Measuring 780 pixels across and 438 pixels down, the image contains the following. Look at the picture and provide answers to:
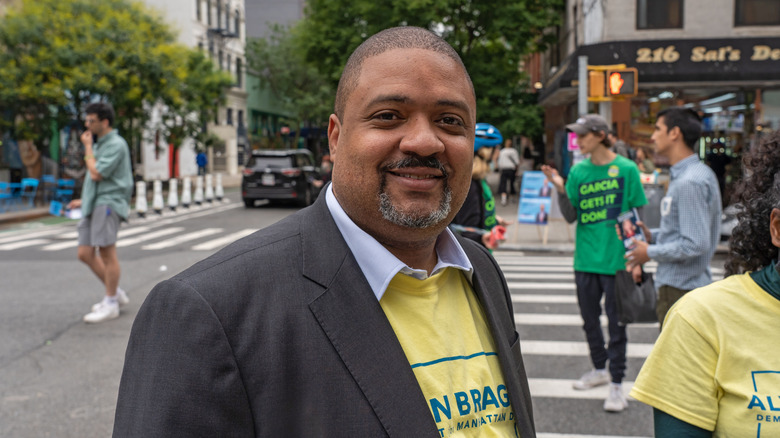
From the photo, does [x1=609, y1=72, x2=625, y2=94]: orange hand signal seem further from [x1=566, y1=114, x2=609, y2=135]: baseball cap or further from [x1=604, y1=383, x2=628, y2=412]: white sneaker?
[x1=604, y1=383, x2=628, y2=412]: white sneaker

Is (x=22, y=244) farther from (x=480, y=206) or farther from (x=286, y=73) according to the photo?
(x=286, y=73)

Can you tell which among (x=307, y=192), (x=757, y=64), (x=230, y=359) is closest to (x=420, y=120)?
(x=230, y=359)

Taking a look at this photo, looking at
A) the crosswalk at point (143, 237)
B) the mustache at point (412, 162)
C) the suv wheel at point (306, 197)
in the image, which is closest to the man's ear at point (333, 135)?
the mustache at point (412, 162)

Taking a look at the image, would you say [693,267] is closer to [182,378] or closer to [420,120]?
[420,120]

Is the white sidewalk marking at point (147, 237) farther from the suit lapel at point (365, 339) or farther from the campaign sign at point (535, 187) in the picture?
the suit lapel at point (365, 339)

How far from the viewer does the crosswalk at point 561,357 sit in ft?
16.4

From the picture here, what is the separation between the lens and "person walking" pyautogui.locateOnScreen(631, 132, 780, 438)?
198 centimetres

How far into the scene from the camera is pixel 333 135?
6.13 feet

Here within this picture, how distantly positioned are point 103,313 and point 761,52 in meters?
16.3

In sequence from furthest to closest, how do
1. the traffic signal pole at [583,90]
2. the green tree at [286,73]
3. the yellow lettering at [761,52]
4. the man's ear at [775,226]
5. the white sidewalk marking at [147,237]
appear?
1. the green tree at [286,73]
2. the yellow lettering at [761,52]
3. the white sidewalk marking at [147,237]
4. the traffic signal pole at [583,90]
5. the man's ear at [775,226]

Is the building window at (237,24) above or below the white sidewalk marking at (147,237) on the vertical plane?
above

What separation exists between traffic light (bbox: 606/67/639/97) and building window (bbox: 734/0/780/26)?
911 cm

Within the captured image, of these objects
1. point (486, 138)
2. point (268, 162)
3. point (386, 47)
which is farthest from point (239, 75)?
point (386, 47)

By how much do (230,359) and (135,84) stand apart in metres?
25.4
